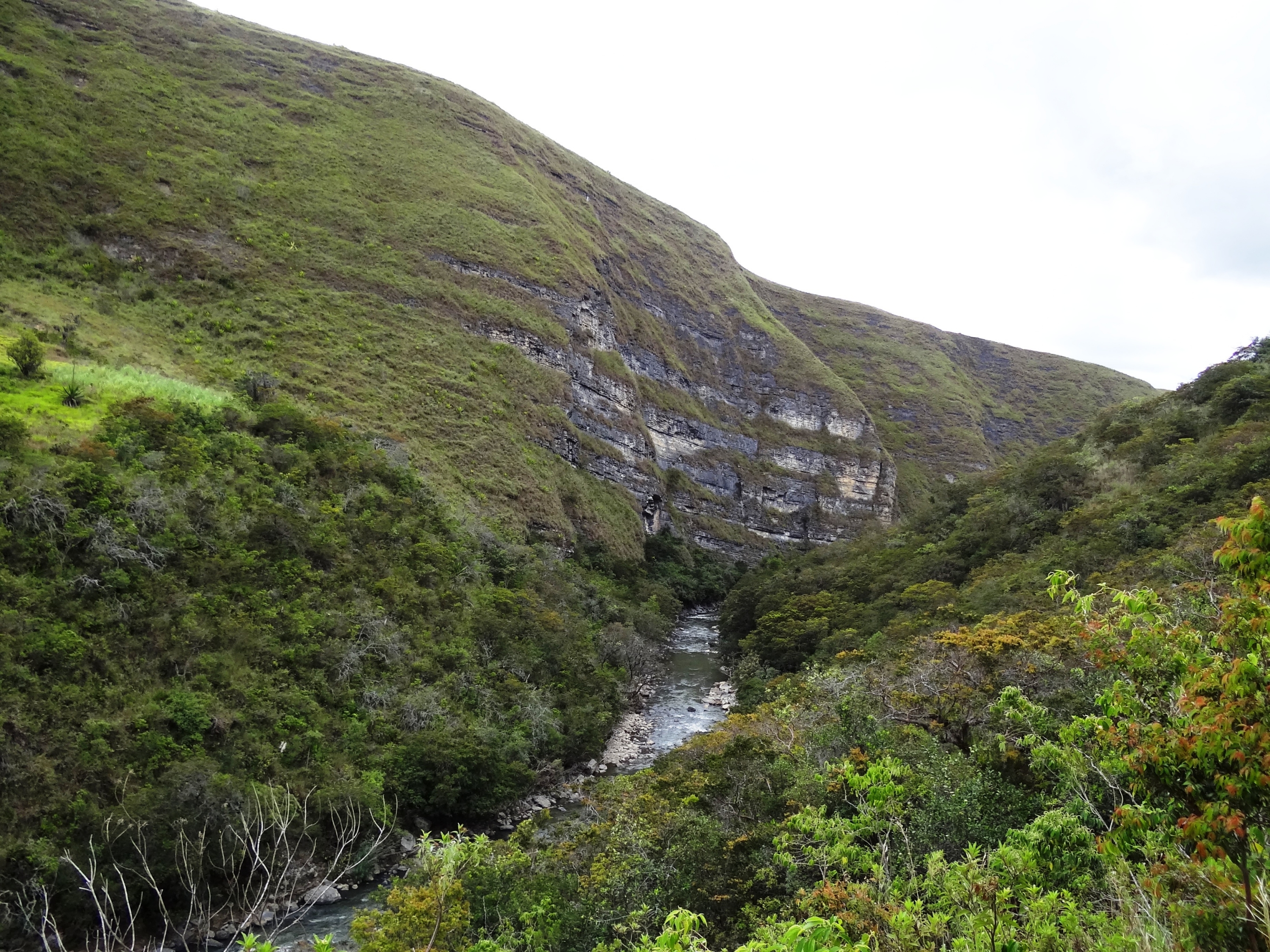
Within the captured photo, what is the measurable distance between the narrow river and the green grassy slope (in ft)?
273

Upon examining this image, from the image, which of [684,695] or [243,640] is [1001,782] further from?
[684,695]

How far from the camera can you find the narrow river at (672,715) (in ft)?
54.6

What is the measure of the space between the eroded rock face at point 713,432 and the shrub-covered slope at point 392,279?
424 mm

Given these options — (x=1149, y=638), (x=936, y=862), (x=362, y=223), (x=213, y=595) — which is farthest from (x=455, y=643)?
(x=362, y=223)

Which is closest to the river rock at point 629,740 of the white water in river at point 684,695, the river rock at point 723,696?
the white water in river at point 684,695

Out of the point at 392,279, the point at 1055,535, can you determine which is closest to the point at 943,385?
the point at 1055,535

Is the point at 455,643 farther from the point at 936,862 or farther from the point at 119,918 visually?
the point at 936,862

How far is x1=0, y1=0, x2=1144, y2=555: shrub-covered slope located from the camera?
44.4 m

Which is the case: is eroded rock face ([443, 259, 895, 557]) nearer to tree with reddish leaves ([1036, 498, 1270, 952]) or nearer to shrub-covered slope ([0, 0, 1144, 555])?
shrub-covered slope ([0, 0, 1144, 555])

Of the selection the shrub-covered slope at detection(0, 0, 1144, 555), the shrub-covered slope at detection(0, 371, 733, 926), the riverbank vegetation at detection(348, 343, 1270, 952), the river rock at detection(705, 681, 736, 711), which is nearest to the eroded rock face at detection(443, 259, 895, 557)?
the shrub-covered slope at detection(0, 0, 1144, 555)

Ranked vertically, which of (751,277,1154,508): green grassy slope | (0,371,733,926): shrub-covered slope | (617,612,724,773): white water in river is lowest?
(617,612,724,773): white water in river

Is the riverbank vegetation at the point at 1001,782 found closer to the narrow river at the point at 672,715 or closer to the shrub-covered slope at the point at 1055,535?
the shrub-covered slope at the point at 1055,535

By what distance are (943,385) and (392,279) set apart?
135328 millimetres

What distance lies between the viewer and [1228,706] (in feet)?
A: 14.6
